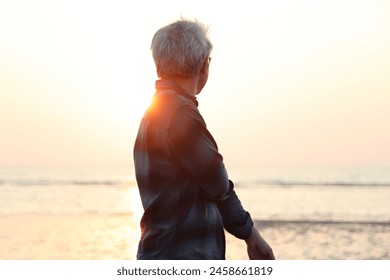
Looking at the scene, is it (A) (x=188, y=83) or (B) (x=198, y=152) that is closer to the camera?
(B) (x=198, y=152)

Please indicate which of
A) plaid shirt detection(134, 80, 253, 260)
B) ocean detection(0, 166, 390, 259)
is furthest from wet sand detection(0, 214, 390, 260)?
plaid shirt detection(134, 80, 253, 260)

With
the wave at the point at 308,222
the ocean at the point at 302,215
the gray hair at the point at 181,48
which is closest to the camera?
the gray hair at the point at 181,48

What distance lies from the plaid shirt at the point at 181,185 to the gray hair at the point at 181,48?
0.22ft

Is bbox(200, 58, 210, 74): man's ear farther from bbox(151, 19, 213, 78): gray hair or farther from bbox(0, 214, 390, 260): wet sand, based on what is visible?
bbox(0, 214, 390, 260): wet sand

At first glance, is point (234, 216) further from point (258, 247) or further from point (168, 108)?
point (168, 108)

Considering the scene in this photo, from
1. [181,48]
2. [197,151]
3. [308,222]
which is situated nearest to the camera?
[197,151]

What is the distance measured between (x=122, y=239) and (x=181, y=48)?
9902 mm

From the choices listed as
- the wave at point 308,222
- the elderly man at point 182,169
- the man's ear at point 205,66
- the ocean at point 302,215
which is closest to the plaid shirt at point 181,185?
the elderly man at point 182,169

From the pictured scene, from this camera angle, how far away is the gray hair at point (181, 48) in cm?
226

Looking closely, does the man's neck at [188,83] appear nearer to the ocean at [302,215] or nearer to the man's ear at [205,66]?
the man's ear at [205,66]

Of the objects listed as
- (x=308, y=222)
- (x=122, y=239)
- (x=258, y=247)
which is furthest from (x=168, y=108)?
(x=308, y=222)

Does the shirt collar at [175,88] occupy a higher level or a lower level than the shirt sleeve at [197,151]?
higher

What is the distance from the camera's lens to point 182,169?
2211 millimetres

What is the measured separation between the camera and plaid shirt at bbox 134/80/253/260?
85.4 inches
